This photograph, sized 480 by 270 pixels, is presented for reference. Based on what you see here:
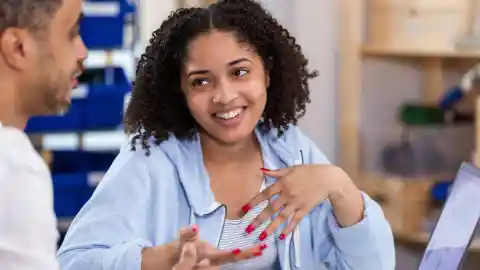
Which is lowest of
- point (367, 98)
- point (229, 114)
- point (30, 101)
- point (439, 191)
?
point (439, 191)

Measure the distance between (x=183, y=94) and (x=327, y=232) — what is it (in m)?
0.36

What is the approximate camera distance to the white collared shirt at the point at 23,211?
2.57 ft

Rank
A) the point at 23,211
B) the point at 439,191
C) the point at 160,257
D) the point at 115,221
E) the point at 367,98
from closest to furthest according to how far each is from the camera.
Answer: the point at 23,211
the point at 160,257
the point at 115,221
the point at 439,191
the point at 367,98

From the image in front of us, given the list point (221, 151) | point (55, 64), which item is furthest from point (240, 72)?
point (55, 64)

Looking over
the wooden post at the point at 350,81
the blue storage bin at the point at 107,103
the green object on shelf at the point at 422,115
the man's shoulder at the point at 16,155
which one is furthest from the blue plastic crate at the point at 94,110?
the man's shoulder at the point at 16,155

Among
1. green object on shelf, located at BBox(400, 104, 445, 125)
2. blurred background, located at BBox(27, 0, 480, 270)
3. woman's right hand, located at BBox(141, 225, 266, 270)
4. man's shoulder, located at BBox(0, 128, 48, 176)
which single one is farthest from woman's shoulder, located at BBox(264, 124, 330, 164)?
green object on shelf, located at BBox(400, 104, 445, 125)

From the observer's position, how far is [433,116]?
97.4 inches

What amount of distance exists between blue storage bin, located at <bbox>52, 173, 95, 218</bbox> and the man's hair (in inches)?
63.0

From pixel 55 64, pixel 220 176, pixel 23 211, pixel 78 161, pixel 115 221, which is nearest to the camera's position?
pixel 23 211

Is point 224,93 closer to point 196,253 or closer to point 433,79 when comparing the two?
point 196,253

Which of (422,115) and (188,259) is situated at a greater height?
(188,259)

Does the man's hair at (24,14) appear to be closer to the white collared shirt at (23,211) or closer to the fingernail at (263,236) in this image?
the white collared shirt at (23,211)

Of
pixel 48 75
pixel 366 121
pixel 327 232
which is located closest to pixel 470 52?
pixel 366 121

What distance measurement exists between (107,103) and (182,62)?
110 cm
